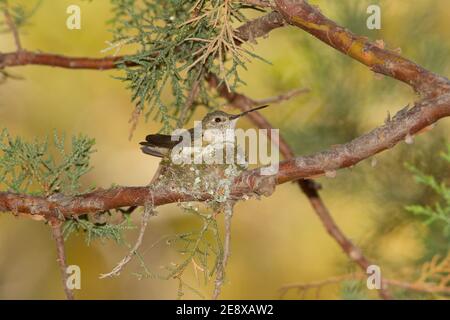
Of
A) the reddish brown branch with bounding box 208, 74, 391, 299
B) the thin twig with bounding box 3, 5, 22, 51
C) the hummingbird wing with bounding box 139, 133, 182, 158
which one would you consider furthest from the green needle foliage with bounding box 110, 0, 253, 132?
the thin twig with bounding box 3, 5, 22, 51

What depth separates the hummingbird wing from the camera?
272cm

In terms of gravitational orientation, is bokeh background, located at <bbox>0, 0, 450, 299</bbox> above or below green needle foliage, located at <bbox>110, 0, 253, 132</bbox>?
above

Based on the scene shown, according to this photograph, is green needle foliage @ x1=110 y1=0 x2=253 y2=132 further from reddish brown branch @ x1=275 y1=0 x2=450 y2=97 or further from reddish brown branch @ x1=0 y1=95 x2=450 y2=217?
reddish brown branch @ x1=0 y1=95 x2=450 y2=217

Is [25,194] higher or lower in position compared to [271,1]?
lower

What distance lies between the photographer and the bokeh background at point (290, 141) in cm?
441

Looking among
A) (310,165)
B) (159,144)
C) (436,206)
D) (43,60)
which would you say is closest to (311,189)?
(436,206)

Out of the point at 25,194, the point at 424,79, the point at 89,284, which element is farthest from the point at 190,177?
the point at 89,284

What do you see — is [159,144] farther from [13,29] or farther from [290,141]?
[290,141]

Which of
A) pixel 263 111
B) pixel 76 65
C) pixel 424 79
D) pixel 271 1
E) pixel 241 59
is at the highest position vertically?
pixel 263 111

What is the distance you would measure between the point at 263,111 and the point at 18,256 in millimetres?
2958

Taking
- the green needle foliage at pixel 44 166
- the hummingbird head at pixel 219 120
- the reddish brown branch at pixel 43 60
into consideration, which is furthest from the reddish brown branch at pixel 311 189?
the green needle foliage at pixel 44 166

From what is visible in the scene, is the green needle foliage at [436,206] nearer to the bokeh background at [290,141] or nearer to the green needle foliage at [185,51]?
the bokeh background at [290,141]

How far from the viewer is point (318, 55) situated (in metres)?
4.66

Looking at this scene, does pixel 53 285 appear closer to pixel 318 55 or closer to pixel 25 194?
pixel 318 55
